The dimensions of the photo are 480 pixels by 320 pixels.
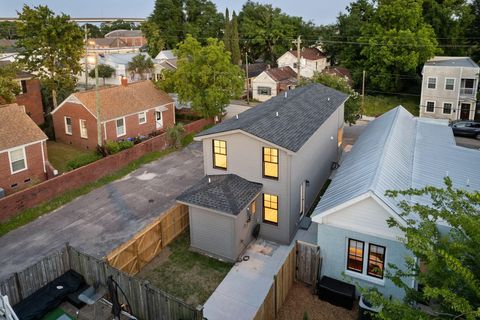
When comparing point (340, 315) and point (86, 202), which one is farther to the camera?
point (86, 202)

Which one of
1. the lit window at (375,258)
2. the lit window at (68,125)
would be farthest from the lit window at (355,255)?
the lit window at (68,125)

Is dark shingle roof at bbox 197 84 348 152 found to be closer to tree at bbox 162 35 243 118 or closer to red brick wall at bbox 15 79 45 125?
tree at bbox 162 35 243 118

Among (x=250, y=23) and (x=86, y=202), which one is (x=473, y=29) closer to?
(x=250, y=23)

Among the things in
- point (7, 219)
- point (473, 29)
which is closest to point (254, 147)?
point (7, 219)

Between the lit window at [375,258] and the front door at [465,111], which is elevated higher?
the front door at [465,111]

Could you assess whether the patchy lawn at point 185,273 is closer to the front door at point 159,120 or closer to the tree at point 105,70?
the front door at point 159,120

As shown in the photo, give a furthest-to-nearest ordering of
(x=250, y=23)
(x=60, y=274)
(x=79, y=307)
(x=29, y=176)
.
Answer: (x=250, y=23) < (x=29, y=176) < (x=60, y=274) < (x=79, y=307)
